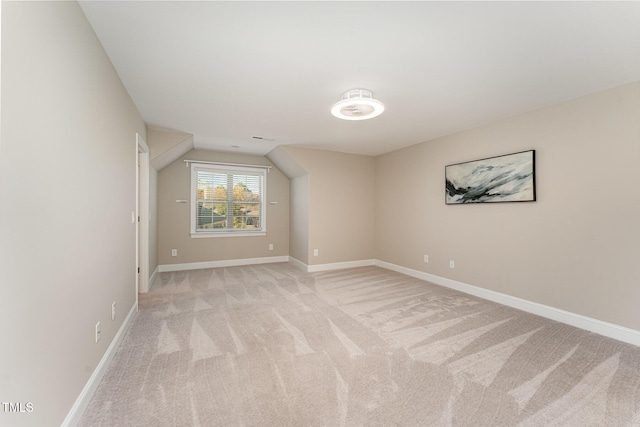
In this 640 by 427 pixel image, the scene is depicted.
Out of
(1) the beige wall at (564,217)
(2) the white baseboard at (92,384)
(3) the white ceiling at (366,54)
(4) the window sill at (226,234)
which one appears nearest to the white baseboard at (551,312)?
(1) the beige wall at (564,217)

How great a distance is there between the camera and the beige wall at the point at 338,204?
505cm

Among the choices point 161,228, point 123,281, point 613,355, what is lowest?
point 613,355

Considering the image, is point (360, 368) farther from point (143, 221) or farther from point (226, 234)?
point (226, 234)

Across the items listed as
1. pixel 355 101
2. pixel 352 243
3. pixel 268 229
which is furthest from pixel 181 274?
pixel 355 101

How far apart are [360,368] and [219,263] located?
4074 mm

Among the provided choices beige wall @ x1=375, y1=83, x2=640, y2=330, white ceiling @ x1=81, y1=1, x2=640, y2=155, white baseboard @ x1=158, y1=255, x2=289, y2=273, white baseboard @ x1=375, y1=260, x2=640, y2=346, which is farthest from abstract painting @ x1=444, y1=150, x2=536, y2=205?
white baseboard @ x1=158, y1=255, x2=289, y2=273

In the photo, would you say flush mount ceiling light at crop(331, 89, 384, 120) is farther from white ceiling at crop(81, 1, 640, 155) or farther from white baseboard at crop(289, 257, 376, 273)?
white baseboard at crop(289, 257, 376, 273)

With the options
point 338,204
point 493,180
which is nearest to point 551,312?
point 493,180

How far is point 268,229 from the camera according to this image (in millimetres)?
5785

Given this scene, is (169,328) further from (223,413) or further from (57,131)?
(57,131)

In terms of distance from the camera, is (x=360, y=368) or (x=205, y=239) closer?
(x=360, y=368)

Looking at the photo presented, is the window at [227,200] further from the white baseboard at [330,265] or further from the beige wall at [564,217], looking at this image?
the beige wall at [564,217]

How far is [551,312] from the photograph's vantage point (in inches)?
114

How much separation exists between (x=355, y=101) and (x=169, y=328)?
113 inches
